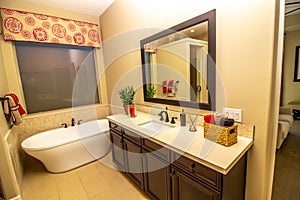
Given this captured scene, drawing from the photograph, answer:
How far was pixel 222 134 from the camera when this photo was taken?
1175mm

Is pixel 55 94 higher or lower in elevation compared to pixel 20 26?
lower

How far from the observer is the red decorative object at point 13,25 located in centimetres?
230

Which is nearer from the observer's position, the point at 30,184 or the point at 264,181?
the point at 264,181

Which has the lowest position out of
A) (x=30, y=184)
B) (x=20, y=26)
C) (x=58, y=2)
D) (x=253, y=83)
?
(x=30, y=184)

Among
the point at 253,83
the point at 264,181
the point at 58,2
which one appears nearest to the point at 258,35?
the point at 253,83

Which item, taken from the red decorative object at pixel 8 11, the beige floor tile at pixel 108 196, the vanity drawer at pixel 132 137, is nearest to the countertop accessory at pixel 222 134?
the vanity drawer at pixel 132 137

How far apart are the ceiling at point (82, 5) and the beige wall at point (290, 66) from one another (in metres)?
4.94

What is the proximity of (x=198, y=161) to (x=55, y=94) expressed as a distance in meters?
3.00

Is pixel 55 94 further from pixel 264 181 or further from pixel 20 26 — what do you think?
pixel 264 181

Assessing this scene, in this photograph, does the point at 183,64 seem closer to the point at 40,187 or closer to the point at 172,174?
the point at 172,174

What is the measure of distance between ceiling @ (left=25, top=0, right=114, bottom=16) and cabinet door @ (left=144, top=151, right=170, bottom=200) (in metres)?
2.70

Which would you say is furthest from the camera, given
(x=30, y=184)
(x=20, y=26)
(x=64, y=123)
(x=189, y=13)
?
(x=64, y=123)

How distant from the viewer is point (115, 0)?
2.64 metres

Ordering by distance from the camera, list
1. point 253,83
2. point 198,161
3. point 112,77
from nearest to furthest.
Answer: point 198,161 < point 253,83 < point 112,77
